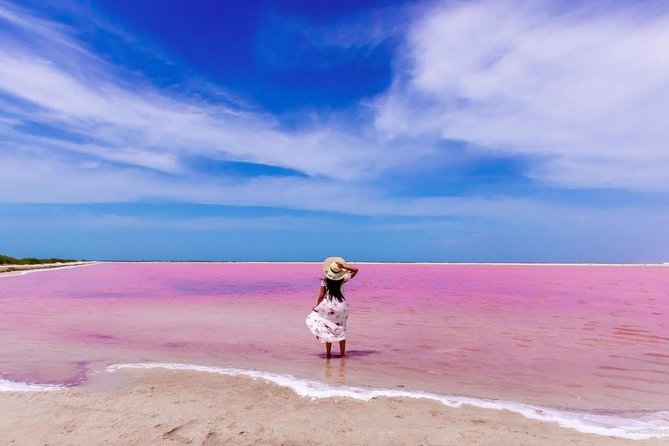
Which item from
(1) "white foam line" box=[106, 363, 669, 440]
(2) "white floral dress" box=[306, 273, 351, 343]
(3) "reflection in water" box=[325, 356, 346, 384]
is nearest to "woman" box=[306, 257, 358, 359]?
(2) "white floral dress" box=[306, 273, 351, 343]

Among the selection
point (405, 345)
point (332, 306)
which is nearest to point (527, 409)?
point (332, 306)

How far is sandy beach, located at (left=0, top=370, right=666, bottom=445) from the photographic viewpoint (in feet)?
18.9

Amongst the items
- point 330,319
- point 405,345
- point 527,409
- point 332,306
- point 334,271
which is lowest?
point 527,409

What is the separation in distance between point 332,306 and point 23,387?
610 centimetres

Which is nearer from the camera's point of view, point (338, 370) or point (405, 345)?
point (338, 370)

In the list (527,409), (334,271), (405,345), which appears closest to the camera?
(527,409)

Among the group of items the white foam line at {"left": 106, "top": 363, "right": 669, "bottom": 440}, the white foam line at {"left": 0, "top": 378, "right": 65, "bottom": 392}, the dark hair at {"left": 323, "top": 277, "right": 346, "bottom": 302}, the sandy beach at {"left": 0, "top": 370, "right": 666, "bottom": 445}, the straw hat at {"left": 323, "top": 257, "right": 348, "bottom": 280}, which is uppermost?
the straw hat at {"left": 323, "top": 257, "right": 348, "bottom": 280}

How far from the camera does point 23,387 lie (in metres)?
8.02

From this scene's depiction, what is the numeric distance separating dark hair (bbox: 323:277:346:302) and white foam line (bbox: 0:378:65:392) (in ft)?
→ 18.1

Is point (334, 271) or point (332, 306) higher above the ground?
point (334, 271)

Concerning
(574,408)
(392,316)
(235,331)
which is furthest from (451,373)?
(392,316)

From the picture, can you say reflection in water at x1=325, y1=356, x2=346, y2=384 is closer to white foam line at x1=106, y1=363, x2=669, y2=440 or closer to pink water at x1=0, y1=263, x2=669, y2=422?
pink water at x1=0, y1=263, x2=669, y2=422

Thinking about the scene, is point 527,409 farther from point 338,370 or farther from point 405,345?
point 405,345

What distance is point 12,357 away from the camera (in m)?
10.6
